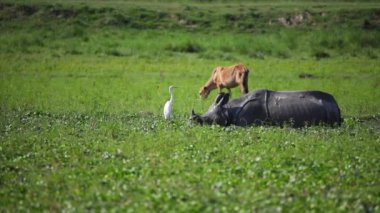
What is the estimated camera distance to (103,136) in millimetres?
13531

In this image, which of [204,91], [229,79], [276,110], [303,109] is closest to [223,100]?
[276,110]

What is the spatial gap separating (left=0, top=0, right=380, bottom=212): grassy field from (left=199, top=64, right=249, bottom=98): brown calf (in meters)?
0.49

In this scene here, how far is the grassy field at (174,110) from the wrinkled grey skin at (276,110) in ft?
1.71

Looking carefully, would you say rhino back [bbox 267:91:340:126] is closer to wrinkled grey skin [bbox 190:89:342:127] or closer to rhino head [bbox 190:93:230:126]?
wrinkled grey skin [bbox 190:89:342:127]

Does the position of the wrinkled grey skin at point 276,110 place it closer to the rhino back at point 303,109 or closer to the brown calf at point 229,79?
the rhino back at point 303,109

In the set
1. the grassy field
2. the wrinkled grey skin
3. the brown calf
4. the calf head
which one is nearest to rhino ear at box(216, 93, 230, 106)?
the wrinkled grey skin

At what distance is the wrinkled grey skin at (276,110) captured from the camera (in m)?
15.2

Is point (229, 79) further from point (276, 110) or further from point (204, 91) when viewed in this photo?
point (276, 110)

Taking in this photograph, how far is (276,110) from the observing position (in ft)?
50.3

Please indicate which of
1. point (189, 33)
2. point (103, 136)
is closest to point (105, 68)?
point (189, 33)

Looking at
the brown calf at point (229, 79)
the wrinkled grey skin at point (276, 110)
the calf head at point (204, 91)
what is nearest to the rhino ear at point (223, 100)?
the wrinkled grey skin at point (276, 110)

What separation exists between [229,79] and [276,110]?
5599 millimetres

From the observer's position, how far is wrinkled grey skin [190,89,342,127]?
15.2m

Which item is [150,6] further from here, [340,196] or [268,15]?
[340,196]
